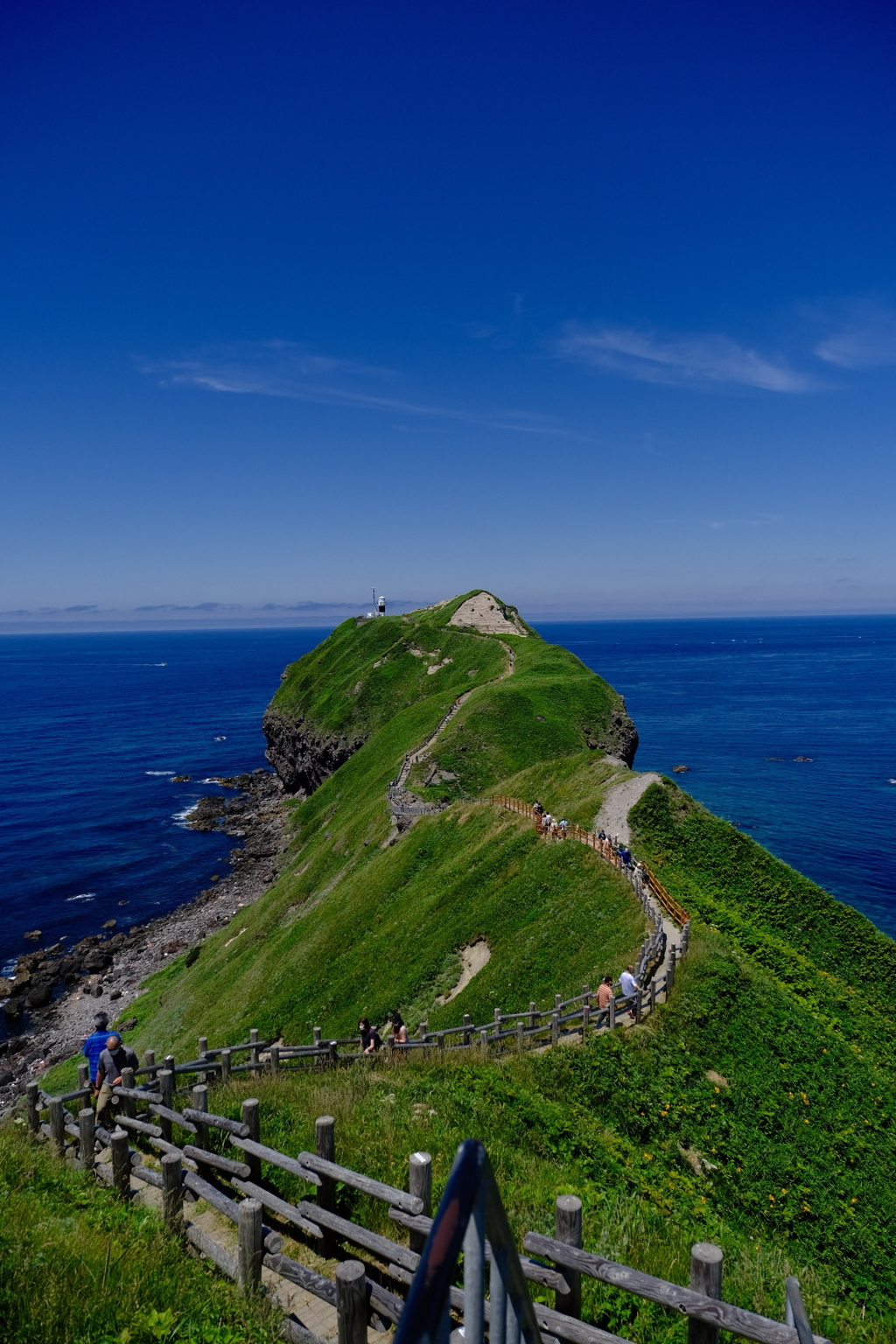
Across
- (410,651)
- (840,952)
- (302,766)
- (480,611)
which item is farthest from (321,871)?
(480,611)

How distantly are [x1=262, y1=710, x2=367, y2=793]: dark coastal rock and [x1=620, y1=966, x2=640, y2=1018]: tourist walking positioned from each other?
64195 mm

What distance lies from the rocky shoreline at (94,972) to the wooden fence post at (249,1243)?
131 ft

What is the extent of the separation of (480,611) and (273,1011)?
79998 mm

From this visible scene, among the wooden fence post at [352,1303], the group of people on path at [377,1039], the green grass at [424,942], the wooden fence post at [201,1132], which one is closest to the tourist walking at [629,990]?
the green grass at [424,942]

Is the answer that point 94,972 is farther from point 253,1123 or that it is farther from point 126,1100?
point 253,1123

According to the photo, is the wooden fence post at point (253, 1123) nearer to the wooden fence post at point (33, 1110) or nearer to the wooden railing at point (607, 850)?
the wooden fence post at point (33, 1110)

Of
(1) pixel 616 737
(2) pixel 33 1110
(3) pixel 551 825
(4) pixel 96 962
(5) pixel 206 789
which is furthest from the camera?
(5) pixel 206 789

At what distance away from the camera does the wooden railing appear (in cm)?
2594

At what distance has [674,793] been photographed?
3497 cm

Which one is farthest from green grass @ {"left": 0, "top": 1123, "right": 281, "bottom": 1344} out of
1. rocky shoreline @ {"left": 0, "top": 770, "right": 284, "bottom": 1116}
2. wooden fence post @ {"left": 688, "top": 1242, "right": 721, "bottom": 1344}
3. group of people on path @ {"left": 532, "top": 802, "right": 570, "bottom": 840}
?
rocky shoreline @ {"left": 0, "top": 770, "right": 284, "bottom": 1116}

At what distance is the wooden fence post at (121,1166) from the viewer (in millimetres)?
10688

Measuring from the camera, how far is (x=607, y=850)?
98.6 ft

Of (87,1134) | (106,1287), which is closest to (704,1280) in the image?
(106,1287)

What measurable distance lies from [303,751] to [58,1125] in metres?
81.7
